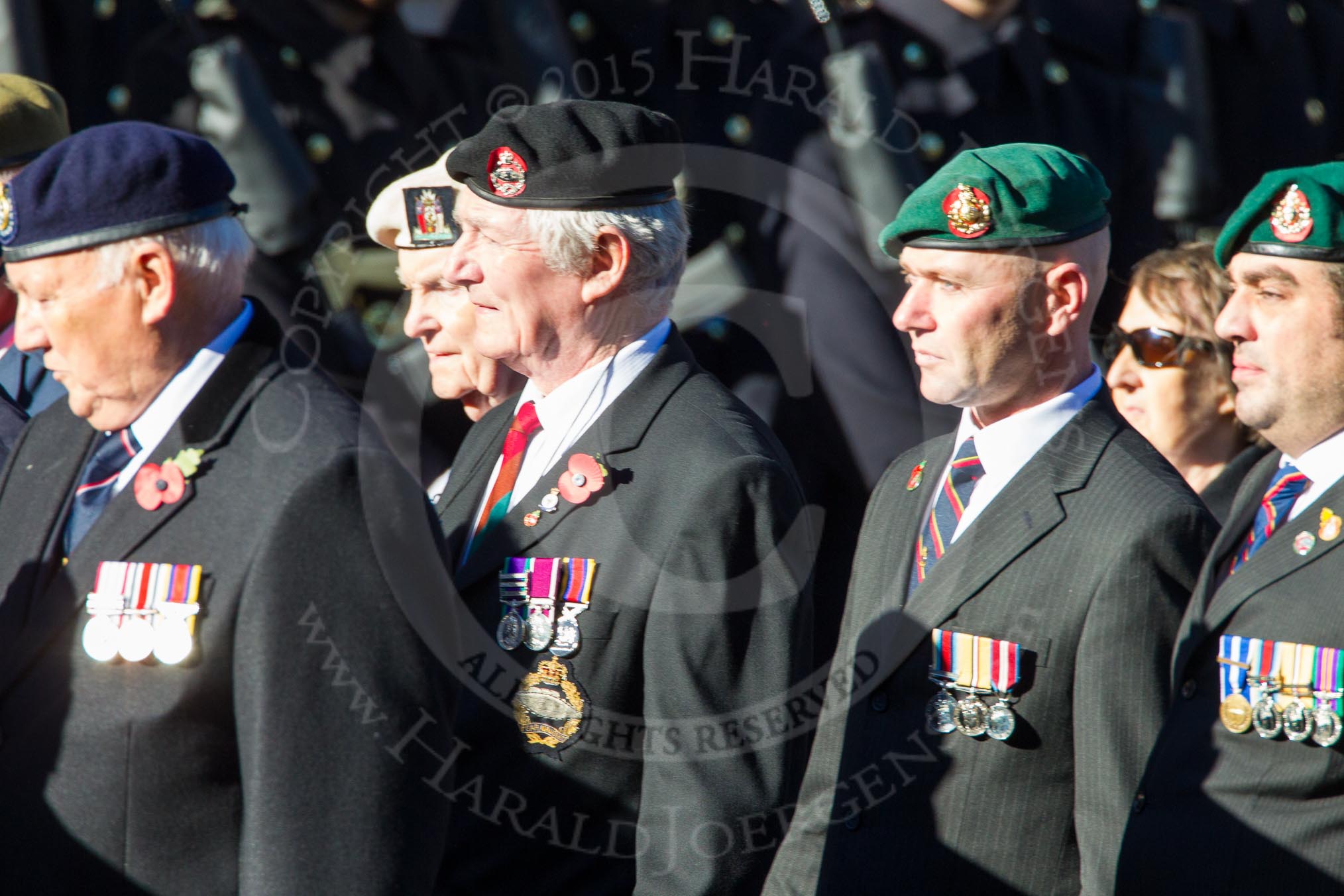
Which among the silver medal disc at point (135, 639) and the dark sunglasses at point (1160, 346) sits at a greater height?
the silver medal disc at point (135, 639)

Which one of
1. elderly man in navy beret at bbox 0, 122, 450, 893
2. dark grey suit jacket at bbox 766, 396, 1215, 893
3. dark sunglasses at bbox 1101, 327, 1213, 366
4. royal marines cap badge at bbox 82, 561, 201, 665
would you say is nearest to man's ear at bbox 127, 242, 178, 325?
elderly man in navy beret at bbox 0, 122, 450, 893

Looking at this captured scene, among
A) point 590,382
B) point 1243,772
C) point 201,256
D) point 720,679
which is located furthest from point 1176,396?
point 201,256

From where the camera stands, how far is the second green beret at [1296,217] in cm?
281

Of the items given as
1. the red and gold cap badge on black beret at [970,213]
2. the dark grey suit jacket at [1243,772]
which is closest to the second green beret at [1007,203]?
the red and gold cap badge on black beret at [970,213]

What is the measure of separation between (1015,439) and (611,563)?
777mm

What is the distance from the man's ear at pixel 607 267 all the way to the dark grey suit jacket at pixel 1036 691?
2.48ft

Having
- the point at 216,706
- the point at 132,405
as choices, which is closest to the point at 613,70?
the point at 132,405

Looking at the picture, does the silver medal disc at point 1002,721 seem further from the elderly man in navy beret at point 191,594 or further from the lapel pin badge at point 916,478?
the elderly man in navy beret at point 191,594

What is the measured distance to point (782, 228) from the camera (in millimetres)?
4840

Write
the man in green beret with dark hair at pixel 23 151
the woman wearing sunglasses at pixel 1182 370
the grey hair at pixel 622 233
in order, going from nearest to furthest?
1. the grey hair at pixel 622 233
2. the man in green beret with dark hair at pixel 23 151
3. the woman wearing sunglasses at pixel 1182 370

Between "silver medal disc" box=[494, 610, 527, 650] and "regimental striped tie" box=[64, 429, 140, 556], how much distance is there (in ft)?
2.28

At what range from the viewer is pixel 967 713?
2.79 meters

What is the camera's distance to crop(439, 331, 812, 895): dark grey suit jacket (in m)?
2.66

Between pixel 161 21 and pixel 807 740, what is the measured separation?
3.14 m
